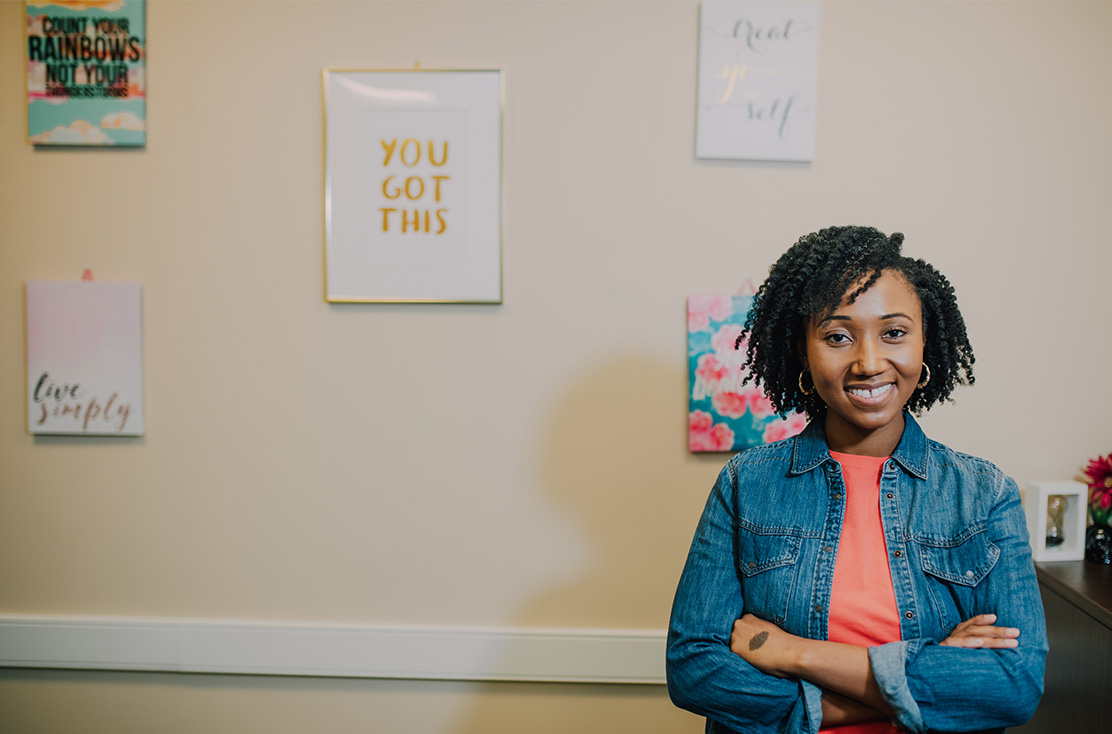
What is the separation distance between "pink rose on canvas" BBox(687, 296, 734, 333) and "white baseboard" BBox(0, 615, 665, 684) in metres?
0.71

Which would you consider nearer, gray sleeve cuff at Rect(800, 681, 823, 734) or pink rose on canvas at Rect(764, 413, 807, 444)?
gray sleeve cuff at Rect(800, 681, 823, 734)

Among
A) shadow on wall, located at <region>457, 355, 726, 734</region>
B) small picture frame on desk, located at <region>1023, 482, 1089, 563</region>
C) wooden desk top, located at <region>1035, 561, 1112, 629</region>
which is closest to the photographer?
wooden desk top, located at <region>1035, 561, 1112, 629</region>

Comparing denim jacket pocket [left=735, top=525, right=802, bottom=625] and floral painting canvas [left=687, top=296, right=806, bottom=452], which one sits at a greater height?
floral painting canvas [left=687, top=296, right=806, bottom=452]

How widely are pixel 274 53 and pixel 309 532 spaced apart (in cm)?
110

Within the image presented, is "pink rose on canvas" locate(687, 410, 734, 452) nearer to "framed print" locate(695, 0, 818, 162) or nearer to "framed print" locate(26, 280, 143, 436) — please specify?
"framed print" locate(695, 0, 818, 162)

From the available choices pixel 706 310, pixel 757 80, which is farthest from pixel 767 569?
Result: pixel 757 80

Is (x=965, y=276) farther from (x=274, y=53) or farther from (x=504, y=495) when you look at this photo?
(x=274, y=53)

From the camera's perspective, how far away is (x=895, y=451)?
0.90 metres

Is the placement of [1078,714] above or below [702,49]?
below

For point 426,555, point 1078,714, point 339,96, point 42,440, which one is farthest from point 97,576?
point 1078,714

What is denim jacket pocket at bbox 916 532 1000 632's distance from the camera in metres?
0.83

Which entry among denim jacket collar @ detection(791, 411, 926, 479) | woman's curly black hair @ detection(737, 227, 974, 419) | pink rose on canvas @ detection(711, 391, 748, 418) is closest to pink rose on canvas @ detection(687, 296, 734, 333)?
pink rose on canvas @ detection(711, 391, 748, 418)

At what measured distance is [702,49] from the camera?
1.40 metres

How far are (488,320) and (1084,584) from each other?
131 centimetres
